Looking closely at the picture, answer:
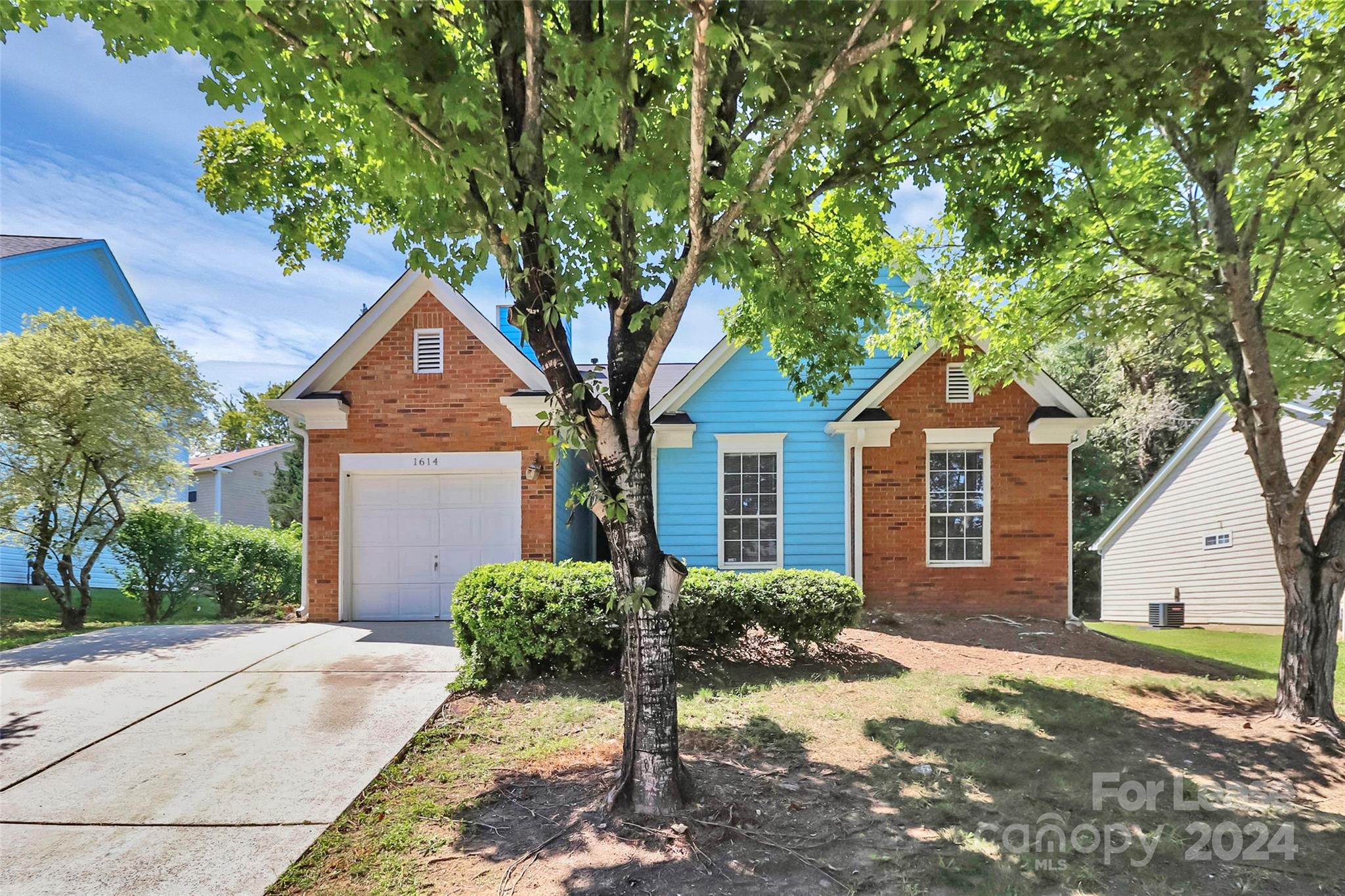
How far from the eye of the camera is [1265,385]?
21.9ft

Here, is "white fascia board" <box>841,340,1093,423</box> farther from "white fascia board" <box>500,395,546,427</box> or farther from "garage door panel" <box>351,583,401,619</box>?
"garage door panel" <box>351,583,401,619</box>

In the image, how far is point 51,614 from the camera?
45.9 ft

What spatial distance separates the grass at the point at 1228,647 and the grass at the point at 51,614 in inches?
656

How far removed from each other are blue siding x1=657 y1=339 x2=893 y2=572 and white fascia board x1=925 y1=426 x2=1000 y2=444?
1.53 meters

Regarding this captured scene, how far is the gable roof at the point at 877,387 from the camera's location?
11930 mm

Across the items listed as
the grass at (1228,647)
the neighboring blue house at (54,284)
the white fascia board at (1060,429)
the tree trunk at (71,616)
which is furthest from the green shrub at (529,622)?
the neighboring blue house at (54,284)

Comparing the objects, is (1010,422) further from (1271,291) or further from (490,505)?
(490,505)

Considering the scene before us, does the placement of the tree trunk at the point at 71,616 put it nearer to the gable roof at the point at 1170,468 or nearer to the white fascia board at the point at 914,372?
the white fascia board at the point at 914,372

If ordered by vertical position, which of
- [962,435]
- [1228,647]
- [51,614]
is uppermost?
[962,435]

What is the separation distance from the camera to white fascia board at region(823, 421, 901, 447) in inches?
472

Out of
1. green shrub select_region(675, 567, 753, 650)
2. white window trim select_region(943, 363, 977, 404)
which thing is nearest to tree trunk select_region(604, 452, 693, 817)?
green shrub select_region(675, 567, 753, 650)

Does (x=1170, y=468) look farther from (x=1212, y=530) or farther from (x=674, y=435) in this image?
(x=674, y=435)

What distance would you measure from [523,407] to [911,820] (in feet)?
27.0

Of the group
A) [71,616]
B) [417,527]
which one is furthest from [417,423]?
[71,616]
